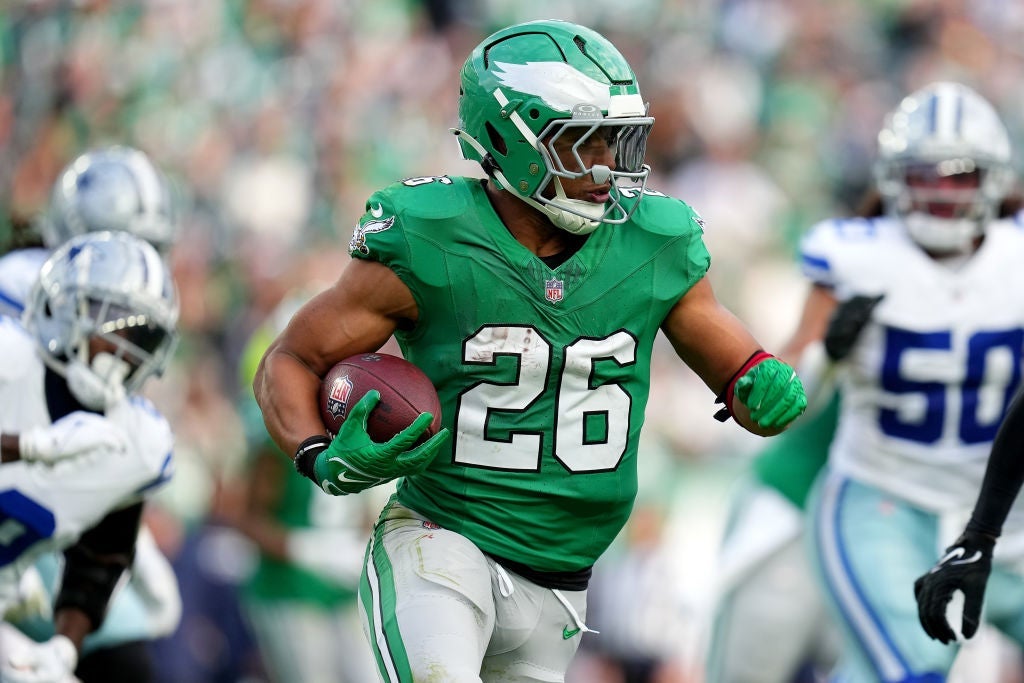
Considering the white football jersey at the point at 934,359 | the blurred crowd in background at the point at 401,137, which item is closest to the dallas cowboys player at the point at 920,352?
the white football jersey at the point at 934,359

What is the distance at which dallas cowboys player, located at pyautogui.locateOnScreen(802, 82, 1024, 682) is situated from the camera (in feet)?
16.7

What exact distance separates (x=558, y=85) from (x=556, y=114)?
0.06 meters

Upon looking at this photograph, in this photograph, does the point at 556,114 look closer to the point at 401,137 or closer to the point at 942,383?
the point at 942,383

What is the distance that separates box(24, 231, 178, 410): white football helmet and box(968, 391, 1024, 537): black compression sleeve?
2.09 m

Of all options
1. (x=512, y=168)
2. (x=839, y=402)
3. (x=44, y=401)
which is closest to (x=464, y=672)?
(x=512, y=168)

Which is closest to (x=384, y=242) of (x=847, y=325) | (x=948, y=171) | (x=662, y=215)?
(x=662, y=215)

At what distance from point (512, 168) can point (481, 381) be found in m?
0.45

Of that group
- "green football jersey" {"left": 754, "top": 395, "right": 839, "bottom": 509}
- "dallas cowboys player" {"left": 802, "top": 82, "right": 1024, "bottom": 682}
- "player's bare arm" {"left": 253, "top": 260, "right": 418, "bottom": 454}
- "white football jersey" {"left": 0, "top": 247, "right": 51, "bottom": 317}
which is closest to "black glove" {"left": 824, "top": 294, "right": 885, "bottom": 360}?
"dallas cowboys player" {"left": 802, "top": 82, "right": 1024, "bottom": 682}

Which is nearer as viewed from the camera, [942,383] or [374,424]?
[374,424]

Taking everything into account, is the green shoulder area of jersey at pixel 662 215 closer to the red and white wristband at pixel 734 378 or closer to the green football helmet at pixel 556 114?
the green football helmet at pixel 556 114

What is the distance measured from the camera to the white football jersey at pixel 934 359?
5113mm

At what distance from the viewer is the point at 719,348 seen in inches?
149

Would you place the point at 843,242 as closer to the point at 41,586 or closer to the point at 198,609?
the point at 41,586

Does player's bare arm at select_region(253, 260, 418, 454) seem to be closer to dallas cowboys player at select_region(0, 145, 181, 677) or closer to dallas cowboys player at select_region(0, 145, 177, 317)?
dallas cowboys player at select_region(0, 145, 181, 677)
